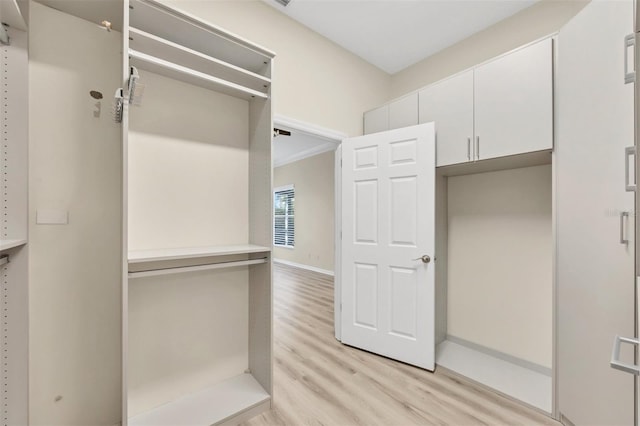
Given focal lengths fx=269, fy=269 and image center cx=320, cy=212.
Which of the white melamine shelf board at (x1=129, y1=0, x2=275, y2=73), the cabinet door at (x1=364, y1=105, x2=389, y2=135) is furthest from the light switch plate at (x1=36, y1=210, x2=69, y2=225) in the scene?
the cabinet door at (x1=364, y1=105, x2=389, y2=135)

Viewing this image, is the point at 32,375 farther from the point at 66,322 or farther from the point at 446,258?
the point at 446,258

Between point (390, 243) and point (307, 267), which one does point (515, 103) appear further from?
point (307, 267)

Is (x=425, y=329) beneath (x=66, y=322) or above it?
beneath

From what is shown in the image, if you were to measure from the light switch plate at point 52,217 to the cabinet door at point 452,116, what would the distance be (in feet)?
8.71

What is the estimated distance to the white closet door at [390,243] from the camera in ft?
7.55

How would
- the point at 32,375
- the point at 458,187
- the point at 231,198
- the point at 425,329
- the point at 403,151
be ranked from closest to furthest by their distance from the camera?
the point at 32,375
the point at 231,198
the point at 425,329
the point at 403,151
the point at 458,187

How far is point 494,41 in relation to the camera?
8.18 feet

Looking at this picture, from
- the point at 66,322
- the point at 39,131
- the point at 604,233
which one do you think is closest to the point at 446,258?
the point at 604,233

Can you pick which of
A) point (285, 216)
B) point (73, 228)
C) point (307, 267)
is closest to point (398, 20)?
point (73, 228)

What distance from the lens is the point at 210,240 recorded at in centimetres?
191

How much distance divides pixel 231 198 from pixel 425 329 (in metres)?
1.92

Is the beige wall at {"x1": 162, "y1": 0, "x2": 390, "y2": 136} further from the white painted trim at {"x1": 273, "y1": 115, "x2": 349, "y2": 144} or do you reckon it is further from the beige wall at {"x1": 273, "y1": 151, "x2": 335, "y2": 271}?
the beige wall at {"x1": 273, "y1": 151, "x2": 335, "y2": 271}

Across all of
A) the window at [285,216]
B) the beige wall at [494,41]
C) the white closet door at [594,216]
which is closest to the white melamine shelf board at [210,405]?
the white closet door at [594,216]

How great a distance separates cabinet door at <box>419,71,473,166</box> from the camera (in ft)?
7.27
